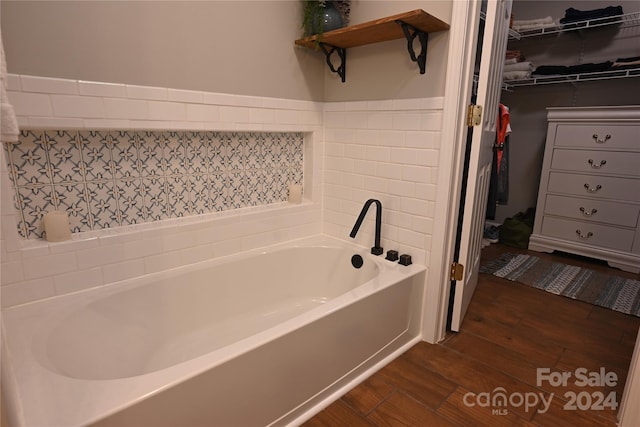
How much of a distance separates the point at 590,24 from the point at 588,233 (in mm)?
1738

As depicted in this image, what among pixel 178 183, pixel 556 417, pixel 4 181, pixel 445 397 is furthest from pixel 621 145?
pixel 4 181

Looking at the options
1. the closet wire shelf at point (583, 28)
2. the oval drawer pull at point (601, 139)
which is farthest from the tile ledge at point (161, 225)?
the closet wire shelf at point (583, 28)

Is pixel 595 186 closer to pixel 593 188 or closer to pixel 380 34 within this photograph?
pixel 593 188

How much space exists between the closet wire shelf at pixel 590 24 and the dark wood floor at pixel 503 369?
226 centimetres

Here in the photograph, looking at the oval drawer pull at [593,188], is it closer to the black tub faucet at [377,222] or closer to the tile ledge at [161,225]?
the black tub faucet at [377,222]

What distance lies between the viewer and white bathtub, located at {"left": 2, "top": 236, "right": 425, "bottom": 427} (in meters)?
1.00

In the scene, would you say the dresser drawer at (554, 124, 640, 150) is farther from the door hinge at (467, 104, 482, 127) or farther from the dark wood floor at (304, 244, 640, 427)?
the door hinge at (467, 104, 482, 127)

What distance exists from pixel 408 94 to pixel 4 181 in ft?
5.70

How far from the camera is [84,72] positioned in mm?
1416

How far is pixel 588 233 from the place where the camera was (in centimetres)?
312

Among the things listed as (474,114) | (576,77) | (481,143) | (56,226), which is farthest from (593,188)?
(56,226)

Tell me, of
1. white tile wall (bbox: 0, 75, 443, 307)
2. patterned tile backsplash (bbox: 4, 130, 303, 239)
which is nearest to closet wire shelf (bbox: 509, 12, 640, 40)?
white tile wall (bbox: 0, 75, 443, 307)

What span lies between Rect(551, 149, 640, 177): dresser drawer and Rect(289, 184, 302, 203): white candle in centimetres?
235

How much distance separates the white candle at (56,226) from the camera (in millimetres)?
1457
